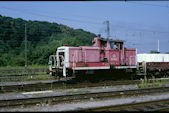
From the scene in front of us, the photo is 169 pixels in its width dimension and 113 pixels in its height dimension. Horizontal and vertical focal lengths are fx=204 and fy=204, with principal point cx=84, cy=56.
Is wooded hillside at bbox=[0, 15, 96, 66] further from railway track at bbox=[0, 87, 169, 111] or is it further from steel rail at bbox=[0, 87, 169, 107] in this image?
railway track at bbox=[0, 87, 169, 111]

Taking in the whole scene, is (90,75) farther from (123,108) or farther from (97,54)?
(123,108)

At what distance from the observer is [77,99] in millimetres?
9234

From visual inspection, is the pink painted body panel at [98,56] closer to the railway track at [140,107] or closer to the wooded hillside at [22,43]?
the railway track at [140,107]

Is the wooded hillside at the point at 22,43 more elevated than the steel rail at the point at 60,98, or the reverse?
the wooded hillside at the point at 22,43

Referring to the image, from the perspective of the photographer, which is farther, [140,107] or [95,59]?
[95,59]

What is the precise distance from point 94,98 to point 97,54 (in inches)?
236

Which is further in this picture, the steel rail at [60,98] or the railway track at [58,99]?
the steel rail at [60,98]

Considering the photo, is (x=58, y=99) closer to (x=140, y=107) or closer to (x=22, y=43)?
(x=140, y=107)

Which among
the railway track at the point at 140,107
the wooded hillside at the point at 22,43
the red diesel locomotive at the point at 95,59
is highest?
the wooded hillside at the point at 22,43

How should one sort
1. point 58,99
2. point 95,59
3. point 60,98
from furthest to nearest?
point 95,59
point 60,98
point 58,99

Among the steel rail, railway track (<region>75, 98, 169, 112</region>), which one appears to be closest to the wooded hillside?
the steel rail

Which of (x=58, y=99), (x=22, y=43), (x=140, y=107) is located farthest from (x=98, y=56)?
(x=22, y=43)

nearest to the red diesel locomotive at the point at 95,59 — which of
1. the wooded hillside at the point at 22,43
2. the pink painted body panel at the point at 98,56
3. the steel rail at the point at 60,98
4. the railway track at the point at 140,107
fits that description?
the pink painted body panel at the point at 98,56

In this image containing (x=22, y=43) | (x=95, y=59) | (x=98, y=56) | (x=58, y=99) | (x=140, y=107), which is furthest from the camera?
(x=22, y=43)
